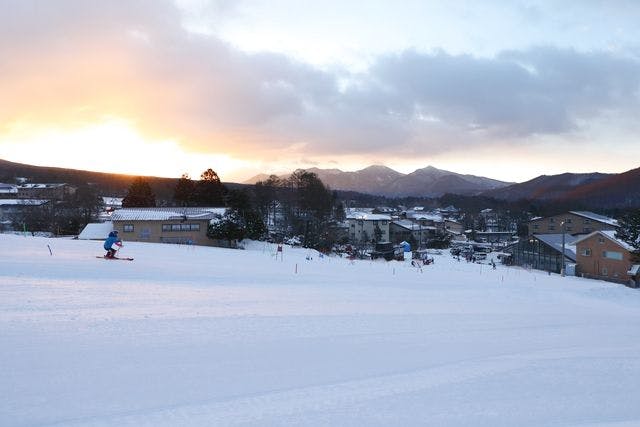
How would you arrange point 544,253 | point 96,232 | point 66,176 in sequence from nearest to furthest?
point 96,232
point 544,253
point 66,176

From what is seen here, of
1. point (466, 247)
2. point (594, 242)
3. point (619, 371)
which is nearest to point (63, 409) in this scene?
point (619, 371)

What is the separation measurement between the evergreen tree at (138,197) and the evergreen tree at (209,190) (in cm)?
480

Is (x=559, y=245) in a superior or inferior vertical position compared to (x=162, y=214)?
inferior

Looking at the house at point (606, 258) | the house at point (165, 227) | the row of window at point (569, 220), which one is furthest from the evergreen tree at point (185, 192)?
the row of window at point (569, 220)

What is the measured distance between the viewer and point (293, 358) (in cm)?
646

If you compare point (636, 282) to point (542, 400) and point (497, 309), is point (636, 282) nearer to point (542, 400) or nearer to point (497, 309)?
point (497, 309)

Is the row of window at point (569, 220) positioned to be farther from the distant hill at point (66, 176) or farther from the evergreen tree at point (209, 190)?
the distant hill at point (66, 176)

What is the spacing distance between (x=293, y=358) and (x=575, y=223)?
57.7m

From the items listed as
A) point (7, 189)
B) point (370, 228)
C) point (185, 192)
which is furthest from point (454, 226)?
point (7, 189)

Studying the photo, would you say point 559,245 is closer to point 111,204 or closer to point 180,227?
point 180,227

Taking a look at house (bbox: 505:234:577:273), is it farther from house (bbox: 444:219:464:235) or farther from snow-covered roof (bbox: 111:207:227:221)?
house (bbox: 444:219:464:235)

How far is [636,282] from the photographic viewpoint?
95.9 ft

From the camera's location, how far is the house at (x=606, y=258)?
30.9 m

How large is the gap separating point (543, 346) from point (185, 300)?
7085 mm
